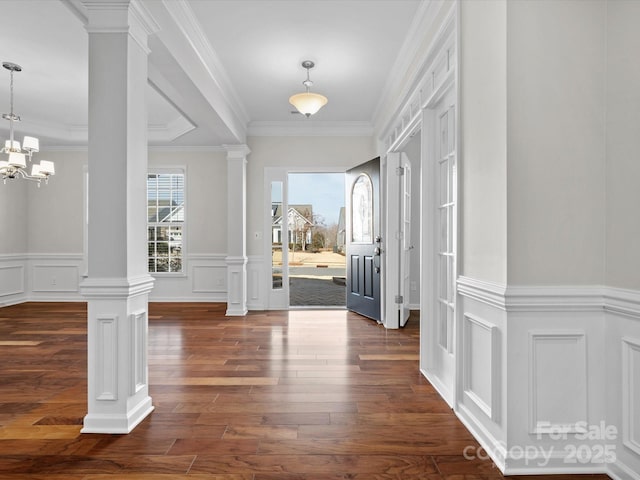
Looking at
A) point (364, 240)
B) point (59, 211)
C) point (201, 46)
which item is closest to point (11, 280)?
point (59, 211)

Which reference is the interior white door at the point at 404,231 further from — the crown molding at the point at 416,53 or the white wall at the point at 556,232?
the white wall at the point at 556,232

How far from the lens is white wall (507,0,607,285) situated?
186 cm

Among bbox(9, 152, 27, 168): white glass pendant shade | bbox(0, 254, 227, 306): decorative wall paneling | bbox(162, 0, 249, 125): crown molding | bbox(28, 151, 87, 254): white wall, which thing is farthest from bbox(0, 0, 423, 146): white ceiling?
bbox(0, 254, 227, 306): decorative wall paneling

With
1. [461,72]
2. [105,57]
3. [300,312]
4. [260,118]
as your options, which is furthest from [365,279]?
[105,57]

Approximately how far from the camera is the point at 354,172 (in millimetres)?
5949

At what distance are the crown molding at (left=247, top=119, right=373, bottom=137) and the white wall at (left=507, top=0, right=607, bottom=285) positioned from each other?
4349 millimetres

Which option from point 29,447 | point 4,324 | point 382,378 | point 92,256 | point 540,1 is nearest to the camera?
point 540,1

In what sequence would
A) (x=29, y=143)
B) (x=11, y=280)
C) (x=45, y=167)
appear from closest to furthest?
(x=29, y=143), (x=45, y=167), (x=11, y=280)

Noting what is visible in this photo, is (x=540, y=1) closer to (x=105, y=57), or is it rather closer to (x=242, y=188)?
(x=105, y=57)

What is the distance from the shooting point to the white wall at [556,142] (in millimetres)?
1864

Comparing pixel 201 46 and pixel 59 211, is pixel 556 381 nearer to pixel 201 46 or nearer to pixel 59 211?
pixel 201 46

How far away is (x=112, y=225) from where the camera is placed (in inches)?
91.4

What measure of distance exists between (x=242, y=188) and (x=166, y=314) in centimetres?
218

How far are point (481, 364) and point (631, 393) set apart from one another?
2.05ft
